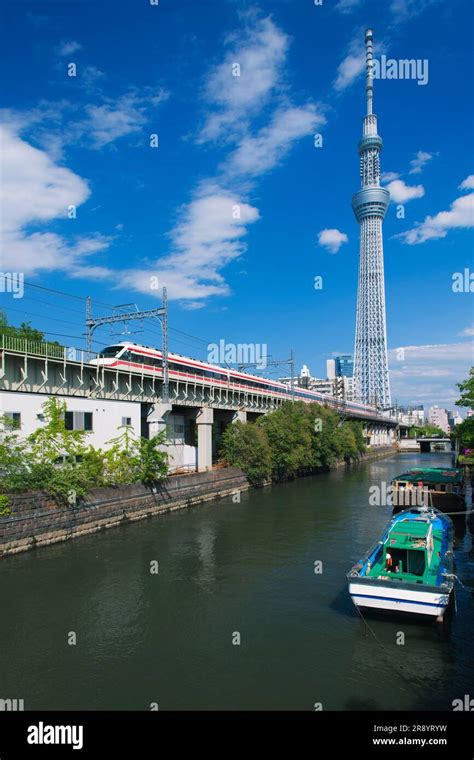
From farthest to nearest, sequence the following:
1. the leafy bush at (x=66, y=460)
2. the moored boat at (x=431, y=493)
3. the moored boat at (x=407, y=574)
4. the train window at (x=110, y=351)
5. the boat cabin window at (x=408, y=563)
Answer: the train window at (x=110, y=351) < the moored boat at (x=431, y=493) < the leafy bush at (x=66, y=460) < the boat cabin window at (x=408, y=563) < the moored boat at (x=407, y=574)

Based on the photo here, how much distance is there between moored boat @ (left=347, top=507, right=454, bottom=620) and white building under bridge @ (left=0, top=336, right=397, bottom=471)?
20170mm

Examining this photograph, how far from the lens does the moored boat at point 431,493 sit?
103 feet

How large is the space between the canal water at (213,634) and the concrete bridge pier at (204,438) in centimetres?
2095

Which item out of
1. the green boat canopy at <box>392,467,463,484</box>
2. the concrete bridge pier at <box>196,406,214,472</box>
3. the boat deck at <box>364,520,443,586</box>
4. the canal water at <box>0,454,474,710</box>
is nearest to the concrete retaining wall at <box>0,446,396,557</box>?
the canal water at <box>0,454,474,710</box>

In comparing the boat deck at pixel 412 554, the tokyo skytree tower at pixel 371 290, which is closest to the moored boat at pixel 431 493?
the boat deck at pixel 412 554

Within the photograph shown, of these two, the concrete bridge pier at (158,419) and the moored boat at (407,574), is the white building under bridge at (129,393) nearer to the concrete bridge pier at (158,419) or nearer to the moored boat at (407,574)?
the concrete bridge pier at (158,419)

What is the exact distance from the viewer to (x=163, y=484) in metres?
35.4

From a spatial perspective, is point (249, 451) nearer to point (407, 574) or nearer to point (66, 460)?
point (66, 460)

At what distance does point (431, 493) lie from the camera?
3219 centimetres

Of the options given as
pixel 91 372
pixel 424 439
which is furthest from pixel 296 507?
pixel 424 439

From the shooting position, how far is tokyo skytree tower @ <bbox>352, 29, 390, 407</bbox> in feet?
612

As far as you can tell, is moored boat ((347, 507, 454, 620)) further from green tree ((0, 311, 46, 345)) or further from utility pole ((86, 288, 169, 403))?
green tree ((0, 311, 46, 345))
